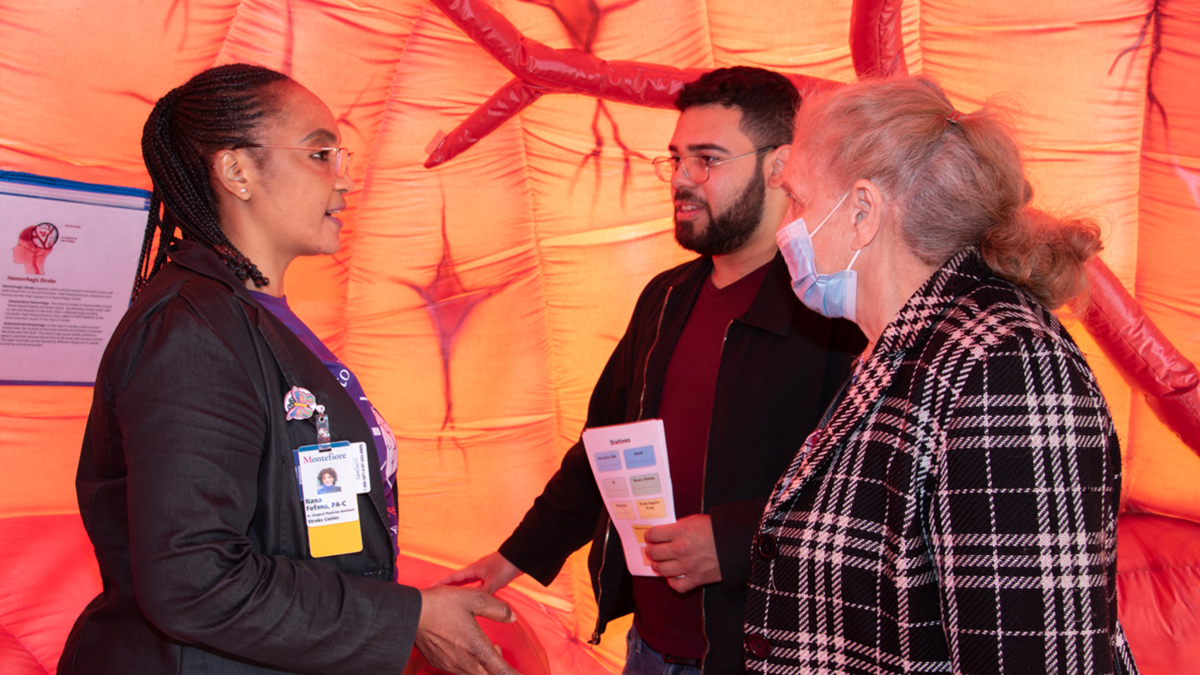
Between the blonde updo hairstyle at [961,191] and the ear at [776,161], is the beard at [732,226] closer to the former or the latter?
the ear at [776,161]

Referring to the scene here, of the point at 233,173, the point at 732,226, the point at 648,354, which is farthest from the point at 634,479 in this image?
the point at 233,173

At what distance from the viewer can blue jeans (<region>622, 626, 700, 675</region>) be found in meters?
2.08

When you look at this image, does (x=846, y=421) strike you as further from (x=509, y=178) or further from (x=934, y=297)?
(x=509, y=178)

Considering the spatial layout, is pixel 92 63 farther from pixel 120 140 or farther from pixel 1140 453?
pixel 1140 453

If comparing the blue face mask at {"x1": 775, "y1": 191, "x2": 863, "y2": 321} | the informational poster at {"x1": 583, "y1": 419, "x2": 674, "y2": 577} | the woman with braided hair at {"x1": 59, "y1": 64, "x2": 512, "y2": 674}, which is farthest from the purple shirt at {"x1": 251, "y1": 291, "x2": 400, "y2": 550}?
the blue face mask at {"x1": 775, "y1": 191, "x2": 863, "y2": 321}

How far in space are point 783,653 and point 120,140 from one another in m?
2.70

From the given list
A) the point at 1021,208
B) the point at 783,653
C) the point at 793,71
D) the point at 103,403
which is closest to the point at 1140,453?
the point at 793,71

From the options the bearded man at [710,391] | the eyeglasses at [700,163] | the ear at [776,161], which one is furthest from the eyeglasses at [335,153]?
the ear at [776,161]

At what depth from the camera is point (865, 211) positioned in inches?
56.7

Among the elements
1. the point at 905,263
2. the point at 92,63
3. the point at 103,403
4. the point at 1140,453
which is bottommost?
the point at 1140,453

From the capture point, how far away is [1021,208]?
4.59ft

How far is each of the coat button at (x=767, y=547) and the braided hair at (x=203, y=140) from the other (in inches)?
42.2

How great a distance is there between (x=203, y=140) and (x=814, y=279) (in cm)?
121

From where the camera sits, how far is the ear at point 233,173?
5.44ft
